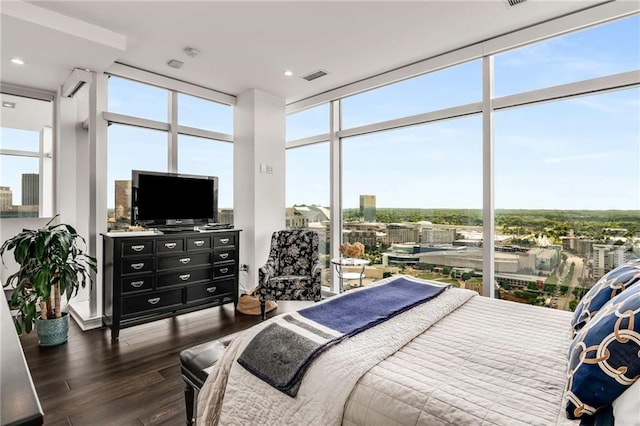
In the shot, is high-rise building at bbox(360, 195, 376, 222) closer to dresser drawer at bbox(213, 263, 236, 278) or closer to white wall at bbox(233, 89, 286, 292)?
white wall at bbox(233, 89, 286, 292)

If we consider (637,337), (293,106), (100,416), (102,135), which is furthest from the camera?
(293,106)

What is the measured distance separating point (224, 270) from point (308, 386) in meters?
2.94

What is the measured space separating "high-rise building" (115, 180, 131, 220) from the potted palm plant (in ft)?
2.65

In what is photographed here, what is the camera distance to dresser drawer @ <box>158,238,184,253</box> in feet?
11.4

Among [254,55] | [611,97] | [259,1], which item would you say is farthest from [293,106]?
[611,97]

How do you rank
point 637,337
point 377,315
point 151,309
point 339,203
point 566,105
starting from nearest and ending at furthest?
point 637,337 → point 377,315 → point 566,105 → point 151,309 → point 339,203

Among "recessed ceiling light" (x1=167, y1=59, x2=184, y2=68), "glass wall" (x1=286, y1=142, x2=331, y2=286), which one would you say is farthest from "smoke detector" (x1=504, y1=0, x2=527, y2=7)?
"recessed ceiling light" (x1=167, y1=59, x2=184, y2=68)

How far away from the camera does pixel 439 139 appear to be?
374 cm

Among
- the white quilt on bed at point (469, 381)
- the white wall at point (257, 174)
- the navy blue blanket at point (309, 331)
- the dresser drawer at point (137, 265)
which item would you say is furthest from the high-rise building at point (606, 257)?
the dresser drawer at point (137, 265)

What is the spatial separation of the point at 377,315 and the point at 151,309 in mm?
2646

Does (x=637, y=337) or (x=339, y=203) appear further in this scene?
(x=339, y=203)

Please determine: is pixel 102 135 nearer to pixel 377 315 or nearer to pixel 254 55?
pixel 254 55

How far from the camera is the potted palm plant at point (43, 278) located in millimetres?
2807

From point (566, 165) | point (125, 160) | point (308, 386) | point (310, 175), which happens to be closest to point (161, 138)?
point (125, 160)
